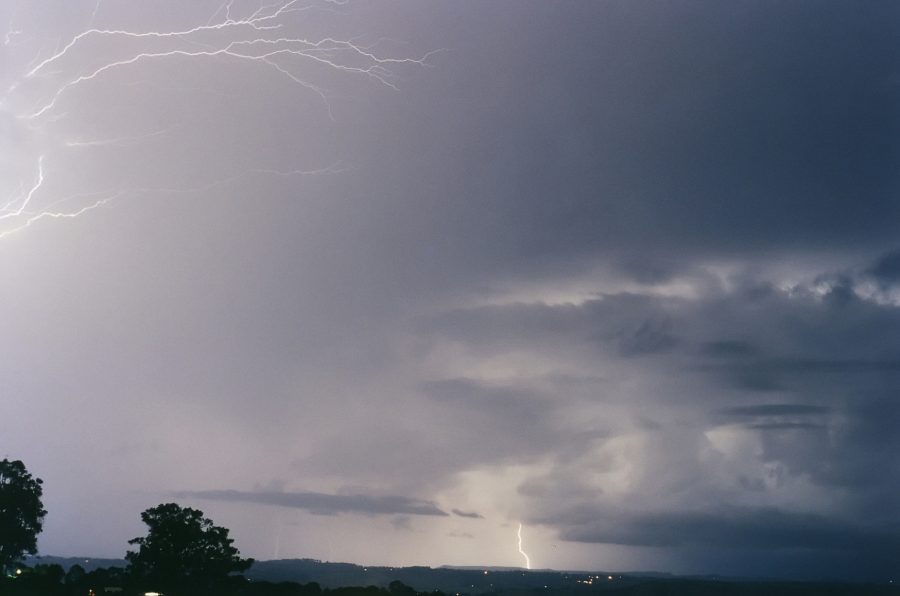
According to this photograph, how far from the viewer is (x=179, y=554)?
84.6 m

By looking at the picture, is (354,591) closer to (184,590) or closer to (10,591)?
(184,590)

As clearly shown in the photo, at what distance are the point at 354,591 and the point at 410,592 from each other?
14680mm

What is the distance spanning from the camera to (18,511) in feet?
286

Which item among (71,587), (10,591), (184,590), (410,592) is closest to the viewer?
(10,591)

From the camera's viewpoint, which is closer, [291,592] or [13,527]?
[13,527]

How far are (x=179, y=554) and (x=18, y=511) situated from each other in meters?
16.8

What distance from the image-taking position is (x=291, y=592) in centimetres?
9425

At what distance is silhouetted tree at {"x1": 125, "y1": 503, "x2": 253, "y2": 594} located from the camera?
83.7 m

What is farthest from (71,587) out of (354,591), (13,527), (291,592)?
(354,591)

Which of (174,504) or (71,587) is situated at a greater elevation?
(174,504)

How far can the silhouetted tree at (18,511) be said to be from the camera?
8650 centimetres

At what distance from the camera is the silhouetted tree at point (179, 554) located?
8369 centimetres

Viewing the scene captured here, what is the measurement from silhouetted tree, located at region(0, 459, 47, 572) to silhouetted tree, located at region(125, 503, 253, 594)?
10.7 metres

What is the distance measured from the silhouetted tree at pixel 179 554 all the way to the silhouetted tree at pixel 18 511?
421 inches
